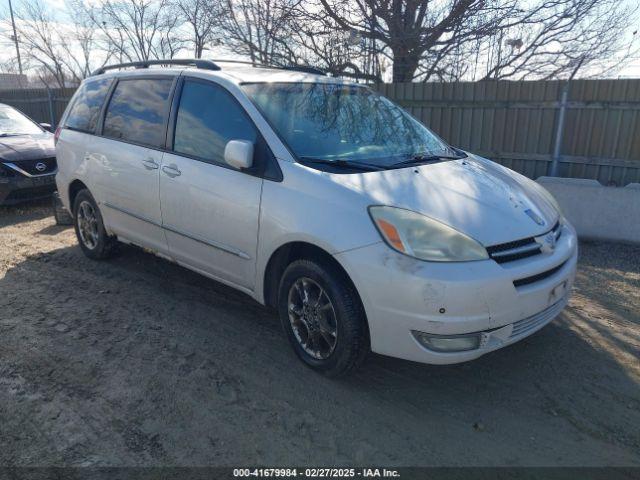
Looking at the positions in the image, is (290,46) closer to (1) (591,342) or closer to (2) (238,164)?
(2) (238,164)

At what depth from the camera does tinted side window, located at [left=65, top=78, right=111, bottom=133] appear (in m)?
5.22

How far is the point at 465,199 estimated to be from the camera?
3.18m

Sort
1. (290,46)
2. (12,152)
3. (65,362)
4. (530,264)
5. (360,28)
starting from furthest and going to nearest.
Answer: (290,46)
(360,28)
(12,152)
(65,362)
(530,264)

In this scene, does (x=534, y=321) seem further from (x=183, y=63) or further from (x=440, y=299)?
(x=183, y=63)

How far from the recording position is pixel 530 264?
9.79ft

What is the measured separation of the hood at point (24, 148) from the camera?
8.03 meters

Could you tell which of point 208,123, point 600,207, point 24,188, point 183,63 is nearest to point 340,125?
point 208,123

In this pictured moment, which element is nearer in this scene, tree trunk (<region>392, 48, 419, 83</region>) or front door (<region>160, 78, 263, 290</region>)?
front door (<region>160, 78, 263, 290</region>)

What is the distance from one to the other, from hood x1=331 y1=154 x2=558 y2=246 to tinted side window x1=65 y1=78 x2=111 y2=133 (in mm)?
3256

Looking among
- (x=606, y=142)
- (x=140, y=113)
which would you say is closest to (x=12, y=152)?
(x=140, y=113)

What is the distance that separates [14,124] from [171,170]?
697 cm

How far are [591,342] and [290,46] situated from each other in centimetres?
916

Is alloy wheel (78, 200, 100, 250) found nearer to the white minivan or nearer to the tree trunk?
the white minivan

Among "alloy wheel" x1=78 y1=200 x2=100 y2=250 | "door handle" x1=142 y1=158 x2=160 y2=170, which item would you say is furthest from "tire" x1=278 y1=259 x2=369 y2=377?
"alloy wheel" x1=78 y1=200 x2=100 y2=250
